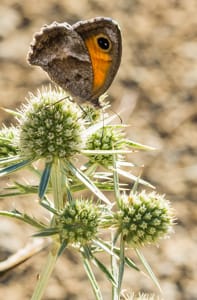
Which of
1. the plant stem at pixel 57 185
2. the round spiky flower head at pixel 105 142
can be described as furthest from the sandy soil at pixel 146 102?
the plant stem at pixel 57 185

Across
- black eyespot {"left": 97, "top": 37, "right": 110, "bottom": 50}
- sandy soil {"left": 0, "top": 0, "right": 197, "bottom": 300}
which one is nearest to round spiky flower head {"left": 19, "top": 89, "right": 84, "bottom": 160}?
black eyespot {"left": 97, "top": 37, "right": 110, "bottom": 50}

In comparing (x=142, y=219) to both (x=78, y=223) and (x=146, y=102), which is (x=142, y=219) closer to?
(x=78, y=223)

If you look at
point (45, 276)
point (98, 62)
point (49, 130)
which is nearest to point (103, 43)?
point (98, 62)

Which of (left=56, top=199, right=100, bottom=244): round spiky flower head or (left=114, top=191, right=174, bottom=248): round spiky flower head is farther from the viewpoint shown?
(left=114, top=191, right=174, bottom=248): round spiky flower head

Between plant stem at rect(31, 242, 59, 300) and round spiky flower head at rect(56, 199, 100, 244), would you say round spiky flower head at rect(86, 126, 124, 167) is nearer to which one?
round spiky flower head at rect(56, 199, 100, 244)

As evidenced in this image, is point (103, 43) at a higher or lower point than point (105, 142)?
higher
